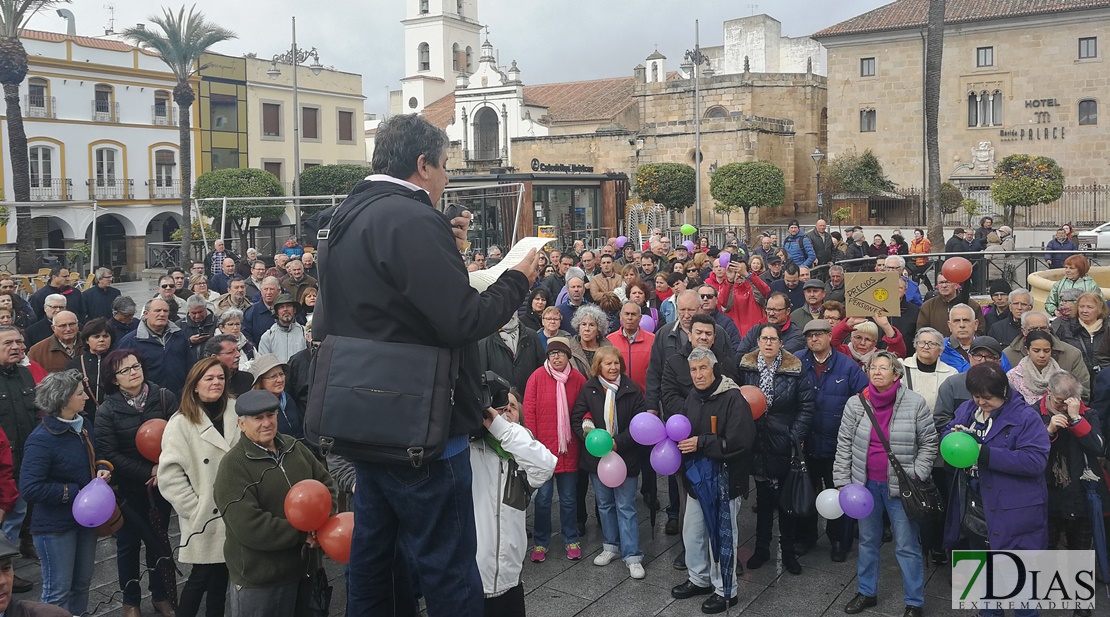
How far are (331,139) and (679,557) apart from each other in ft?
154

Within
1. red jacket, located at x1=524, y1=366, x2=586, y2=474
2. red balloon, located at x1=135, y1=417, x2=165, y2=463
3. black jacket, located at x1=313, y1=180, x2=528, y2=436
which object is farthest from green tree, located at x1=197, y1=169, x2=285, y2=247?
black jacket, located at x1=313, y1=180, x2=528, y2=436

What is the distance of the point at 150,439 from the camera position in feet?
18.6

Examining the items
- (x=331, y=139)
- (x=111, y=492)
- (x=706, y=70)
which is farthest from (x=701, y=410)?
(x=706, y=70)

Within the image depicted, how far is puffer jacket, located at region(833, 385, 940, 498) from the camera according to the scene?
19.5 ft

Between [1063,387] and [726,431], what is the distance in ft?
6.64

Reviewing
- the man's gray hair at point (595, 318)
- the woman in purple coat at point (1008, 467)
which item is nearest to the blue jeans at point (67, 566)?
the man's gray hair at point (595, 318)

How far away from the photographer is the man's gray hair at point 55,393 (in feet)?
17.8

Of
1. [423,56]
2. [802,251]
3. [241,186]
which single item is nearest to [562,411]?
[802,251]

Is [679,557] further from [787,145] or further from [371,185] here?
[787,145]

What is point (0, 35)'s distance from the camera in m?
29.4

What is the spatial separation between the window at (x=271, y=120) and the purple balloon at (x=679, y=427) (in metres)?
44.9

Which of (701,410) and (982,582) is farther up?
(701,410)

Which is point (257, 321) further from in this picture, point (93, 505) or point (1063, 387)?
point (1063, 387)

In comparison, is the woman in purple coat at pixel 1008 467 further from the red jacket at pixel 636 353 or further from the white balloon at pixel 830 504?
the red jacket at pixel 636 353
